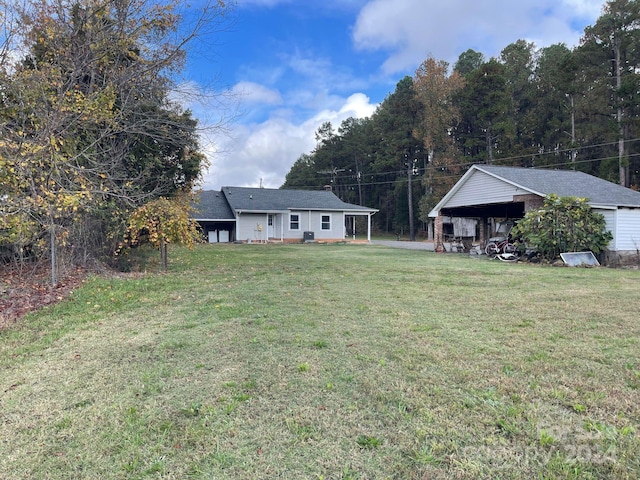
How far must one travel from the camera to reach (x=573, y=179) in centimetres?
1505

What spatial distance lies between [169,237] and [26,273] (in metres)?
2.92

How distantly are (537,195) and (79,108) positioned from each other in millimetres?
13685

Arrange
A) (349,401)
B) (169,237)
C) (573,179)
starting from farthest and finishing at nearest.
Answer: (573,179), (169,237), (349,401)

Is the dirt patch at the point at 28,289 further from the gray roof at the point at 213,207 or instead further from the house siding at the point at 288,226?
the house siding at the point at 288,226

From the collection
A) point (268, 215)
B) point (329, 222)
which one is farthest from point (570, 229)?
point (268, 215)

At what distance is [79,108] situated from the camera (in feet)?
23.3

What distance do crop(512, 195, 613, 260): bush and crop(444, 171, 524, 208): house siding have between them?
2173 mm

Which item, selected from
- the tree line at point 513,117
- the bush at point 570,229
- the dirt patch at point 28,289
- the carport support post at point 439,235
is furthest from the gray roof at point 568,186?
the dirt patch at point 28,289

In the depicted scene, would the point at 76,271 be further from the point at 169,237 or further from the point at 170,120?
the point at 170,120

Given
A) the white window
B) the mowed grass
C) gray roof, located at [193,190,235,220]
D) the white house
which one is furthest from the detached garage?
gray roof, located at [193,190,235,220]

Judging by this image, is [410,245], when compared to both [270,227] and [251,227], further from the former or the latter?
[251,227]

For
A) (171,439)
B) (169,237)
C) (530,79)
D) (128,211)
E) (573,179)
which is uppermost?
(530,79)

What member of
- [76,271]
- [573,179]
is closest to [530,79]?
[573,179]

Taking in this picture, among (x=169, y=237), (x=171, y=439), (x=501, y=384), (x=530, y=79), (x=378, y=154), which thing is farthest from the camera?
(x=378, y=154)
